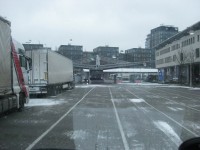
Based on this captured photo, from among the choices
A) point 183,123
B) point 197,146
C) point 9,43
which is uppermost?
point 9,43

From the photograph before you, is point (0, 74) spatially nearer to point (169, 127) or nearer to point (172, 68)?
point (169, 127)

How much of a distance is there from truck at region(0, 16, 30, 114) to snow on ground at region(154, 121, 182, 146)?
6309 mm

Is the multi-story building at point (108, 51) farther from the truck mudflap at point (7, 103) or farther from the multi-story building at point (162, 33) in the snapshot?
the truck mudflap at point (7, 103)

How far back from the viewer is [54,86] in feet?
121

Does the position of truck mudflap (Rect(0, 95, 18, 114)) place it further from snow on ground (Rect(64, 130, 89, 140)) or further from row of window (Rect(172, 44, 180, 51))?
row of window (Rect(172, 44, 180, 51))

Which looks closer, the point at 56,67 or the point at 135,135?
the point at 135,135

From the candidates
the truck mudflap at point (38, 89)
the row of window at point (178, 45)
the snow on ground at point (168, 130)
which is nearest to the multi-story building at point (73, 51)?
the row of window at point (178, 45)

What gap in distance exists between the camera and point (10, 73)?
16906 mm

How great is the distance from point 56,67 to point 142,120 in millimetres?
23628

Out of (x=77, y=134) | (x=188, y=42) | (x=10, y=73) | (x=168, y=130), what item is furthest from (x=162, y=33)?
(x=77, y=134)

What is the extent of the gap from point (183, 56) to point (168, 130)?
7446 centimetres

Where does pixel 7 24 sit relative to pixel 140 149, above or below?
above

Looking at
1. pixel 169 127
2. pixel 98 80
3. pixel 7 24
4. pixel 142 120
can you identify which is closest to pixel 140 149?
pixel 169 127

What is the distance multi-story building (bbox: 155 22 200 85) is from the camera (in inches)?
3071
